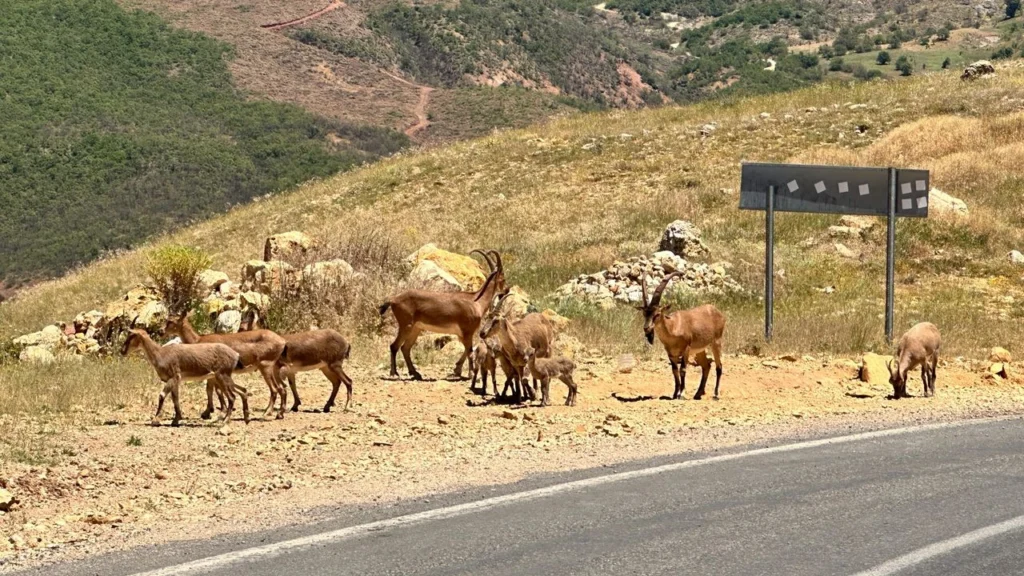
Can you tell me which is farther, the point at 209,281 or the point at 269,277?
the point at 209,281

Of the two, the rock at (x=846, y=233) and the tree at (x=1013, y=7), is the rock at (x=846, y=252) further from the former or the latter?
the tree at (x=1013, y=7)

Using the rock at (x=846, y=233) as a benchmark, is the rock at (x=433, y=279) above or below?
below

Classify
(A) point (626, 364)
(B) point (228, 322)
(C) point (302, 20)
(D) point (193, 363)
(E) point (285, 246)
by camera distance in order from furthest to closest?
(C) point (302, 20) → (E) point (285, 246) → (B) point (228, 322) → (A) point (626, 364) → (D) point (193, 363)

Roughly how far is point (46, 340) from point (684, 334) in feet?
35.4

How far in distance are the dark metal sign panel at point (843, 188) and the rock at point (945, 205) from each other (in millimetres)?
11146

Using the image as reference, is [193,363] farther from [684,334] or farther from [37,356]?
[37,356]

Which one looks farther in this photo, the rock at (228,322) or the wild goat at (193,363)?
the rock at (228,322)

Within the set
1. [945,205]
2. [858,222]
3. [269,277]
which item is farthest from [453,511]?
[945,205]

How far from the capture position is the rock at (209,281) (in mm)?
21062

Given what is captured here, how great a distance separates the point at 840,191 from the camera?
17859 millimetres

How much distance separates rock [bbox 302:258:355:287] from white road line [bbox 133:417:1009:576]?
32.1 feet

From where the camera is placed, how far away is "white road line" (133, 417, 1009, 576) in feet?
24.6

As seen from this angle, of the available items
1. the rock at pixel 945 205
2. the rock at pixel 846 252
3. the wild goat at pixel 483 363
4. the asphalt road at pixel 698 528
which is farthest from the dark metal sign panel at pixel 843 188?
the rock at pixel 945 205

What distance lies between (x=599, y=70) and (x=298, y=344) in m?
80.8
